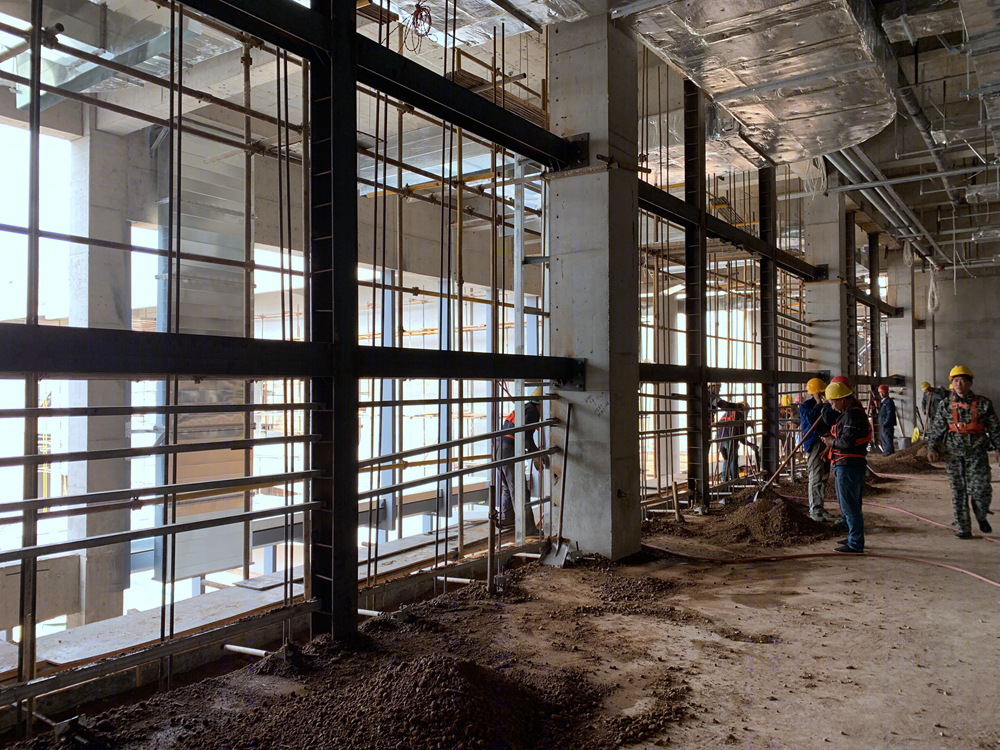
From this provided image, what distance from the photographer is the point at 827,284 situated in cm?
1706

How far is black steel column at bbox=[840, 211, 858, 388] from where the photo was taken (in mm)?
17109

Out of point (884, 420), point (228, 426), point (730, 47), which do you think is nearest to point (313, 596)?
point (730, 47)

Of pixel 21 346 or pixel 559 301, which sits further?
pixel 559 301

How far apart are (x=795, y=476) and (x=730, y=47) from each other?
9.37 meters

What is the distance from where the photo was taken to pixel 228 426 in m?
15.3

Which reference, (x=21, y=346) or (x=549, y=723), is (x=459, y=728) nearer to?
(x=549, y=723)

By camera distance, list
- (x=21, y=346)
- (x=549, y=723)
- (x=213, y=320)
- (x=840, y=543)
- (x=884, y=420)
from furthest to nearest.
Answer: (x=884, y=420)
(x=213, y=320)
(x=840, y=543)
(x=549, y=723)
(x=21, y=346)

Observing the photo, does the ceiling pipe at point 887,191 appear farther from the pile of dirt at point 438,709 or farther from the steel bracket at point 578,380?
the pile of dirt at point 438,709

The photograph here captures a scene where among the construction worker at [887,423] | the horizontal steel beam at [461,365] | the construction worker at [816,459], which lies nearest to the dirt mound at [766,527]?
the construction worker at [816,459]

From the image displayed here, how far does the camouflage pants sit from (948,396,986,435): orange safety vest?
0.94 feet

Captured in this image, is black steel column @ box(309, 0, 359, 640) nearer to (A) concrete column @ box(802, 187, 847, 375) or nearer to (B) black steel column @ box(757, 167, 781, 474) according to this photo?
(B) black steel column @ box(757, 167, 781, 474)

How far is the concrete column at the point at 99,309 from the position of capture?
12.0 metres

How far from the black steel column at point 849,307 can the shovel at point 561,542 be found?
11.5 m

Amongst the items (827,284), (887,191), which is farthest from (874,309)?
(887,191)
